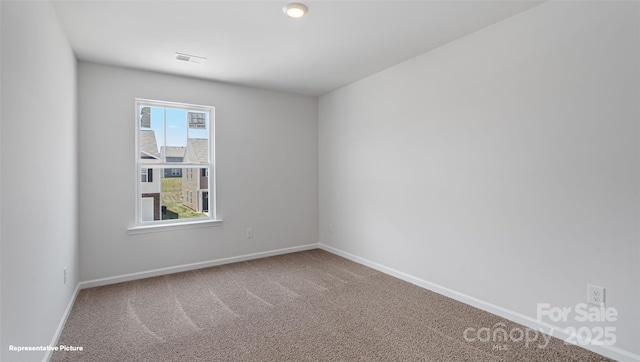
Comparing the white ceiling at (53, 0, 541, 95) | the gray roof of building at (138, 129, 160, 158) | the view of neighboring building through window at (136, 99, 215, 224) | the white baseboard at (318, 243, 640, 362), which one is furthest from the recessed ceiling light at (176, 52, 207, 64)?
the white baseboard at (318, 243, 640, 362)

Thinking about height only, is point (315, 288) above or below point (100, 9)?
below

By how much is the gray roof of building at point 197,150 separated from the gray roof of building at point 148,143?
1.22 feet

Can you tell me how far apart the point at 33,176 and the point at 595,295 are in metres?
3.56

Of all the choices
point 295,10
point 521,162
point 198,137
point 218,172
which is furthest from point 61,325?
point 521,162

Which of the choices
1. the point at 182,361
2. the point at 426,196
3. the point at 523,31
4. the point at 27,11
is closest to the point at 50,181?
the point at 27,11

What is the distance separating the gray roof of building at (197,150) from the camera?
4035 millimetres

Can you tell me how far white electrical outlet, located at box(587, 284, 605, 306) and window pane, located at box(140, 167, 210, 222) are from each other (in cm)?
390

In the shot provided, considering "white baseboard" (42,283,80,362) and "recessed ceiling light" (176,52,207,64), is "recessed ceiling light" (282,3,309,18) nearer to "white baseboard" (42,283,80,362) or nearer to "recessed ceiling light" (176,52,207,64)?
"recessed ceiling light" (176,52,207,64)

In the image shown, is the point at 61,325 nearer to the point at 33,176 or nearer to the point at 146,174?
the point at 33,176

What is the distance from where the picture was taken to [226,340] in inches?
89.9

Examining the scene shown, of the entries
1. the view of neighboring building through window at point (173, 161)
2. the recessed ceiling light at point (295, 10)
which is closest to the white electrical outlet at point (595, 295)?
the recessed ceiling light at point (295, 10)

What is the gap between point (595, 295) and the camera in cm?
209

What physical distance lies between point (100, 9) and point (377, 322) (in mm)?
3187

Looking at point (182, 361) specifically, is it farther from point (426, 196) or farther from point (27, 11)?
point (426, 196)
